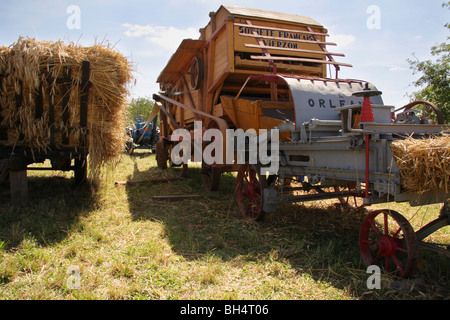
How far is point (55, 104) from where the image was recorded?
15.5 feet

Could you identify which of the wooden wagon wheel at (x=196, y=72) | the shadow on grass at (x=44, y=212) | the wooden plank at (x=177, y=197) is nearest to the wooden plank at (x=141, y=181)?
the shadow on grass at (x=44, y=212)

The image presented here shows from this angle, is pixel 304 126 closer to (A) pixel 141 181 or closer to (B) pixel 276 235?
(B) pixel 276 235

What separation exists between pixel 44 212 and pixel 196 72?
3803 mm

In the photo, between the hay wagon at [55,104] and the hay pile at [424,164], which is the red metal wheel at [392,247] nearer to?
the hay pile at [424,164]

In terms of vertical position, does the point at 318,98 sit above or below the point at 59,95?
below

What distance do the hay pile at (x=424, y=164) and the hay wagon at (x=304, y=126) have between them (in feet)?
0.05

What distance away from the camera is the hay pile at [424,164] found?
219cm

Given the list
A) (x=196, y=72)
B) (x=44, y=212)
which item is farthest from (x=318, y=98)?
(x=44, y=212)

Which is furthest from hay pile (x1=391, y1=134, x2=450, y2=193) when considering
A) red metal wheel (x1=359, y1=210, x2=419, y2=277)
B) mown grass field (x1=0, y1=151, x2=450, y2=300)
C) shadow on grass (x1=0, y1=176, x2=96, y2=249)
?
shadow on grass (x1=0, y1=176, x2=96, y2=249)

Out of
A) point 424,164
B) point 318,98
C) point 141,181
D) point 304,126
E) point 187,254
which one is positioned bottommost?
point 187,254
